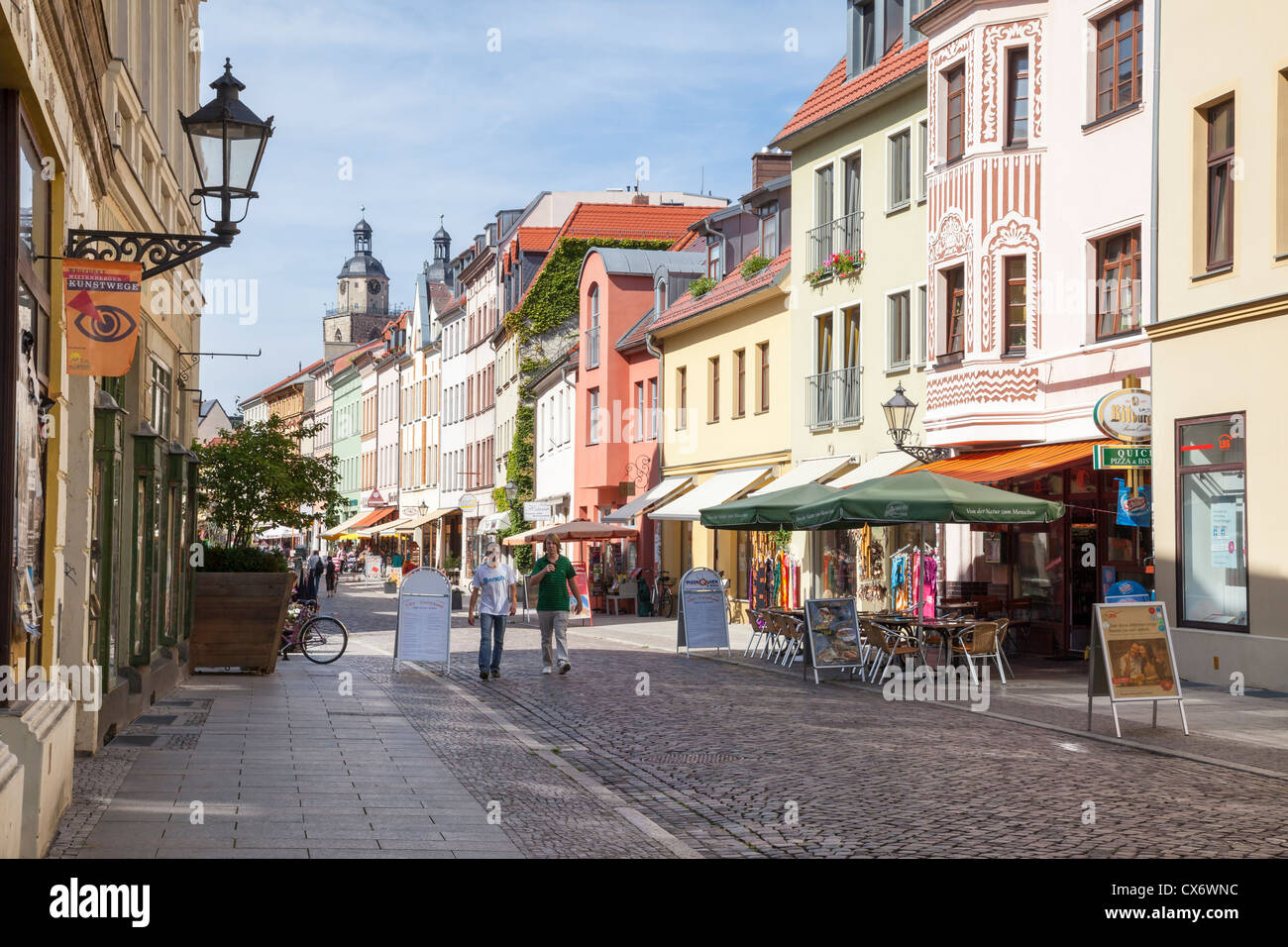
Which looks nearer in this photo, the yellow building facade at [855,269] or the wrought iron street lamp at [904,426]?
the wrought iron street lamp at [904,426]

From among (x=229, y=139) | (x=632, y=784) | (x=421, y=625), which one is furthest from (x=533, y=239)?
(x=632, y=784)

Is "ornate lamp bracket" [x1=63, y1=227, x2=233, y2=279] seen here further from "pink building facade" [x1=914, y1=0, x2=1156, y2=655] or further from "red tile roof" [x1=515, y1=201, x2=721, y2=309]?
"red tile roof" [x1=515, y1=201, x2=721, y2=309]

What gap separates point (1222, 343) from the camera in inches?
747

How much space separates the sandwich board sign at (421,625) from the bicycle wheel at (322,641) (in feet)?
3.99

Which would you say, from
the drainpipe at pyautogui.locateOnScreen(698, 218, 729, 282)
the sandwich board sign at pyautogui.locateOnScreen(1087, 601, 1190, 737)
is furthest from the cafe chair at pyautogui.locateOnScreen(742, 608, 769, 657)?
the drainpipe at pyautogui.locateOnScreen(698, 218, 729, 282)

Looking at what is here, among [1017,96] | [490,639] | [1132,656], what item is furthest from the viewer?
[1017,96]

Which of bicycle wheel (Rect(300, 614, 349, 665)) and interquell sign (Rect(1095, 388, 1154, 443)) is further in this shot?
bicycle wheel (Rect(300, 614, 349, 665))

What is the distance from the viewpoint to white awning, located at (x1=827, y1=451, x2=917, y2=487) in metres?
27.5

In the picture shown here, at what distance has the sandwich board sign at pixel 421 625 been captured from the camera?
21656 millimetres

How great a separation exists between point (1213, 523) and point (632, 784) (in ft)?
36.1

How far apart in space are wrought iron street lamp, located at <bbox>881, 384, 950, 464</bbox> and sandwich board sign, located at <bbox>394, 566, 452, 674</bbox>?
789 centimetres

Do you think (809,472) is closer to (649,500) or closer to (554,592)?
(649,500)

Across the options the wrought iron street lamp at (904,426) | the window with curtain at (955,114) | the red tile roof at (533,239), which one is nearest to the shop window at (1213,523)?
the wrought iron street lamp at (904,426)

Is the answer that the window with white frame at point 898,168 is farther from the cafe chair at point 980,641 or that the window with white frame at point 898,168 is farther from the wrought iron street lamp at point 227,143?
the wrought iron street lamp at point 227,143
